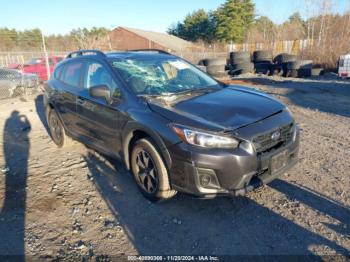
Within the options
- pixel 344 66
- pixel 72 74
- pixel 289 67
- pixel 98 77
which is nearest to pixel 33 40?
pixel 289 67

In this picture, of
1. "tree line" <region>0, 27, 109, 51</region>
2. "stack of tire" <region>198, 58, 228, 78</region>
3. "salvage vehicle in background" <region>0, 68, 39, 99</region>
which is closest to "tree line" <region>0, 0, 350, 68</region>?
"tree line" <region>0, 27, 109, 51</region>

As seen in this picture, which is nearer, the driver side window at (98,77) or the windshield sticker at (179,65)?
the driver side window at (98,77)

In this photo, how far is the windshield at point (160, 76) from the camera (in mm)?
3641

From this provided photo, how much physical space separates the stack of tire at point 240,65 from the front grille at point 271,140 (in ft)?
51.7

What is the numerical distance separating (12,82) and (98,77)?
9.67 m

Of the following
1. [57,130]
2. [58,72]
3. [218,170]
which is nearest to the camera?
[218,170]

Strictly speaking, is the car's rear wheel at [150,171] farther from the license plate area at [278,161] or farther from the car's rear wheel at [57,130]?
the car's rear wheel at [57,130]

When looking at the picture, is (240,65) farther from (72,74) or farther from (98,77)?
(98,77)

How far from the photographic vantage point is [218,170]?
2.77 meters

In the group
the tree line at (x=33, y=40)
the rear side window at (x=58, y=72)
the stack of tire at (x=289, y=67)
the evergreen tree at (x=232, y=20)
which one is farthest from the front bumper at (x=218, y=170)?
the evergreen tree at (x=232, y=20)

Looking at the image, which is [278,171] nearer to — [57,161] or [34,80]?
[57,161]

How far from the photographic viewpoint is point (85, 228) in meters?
3.09

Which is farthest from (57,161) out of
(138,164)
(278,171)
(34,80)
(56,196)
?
(34,80)

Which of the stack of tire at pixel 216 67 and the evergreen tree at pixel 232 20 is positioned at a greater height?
the evergreen tree at pixel 232 20
